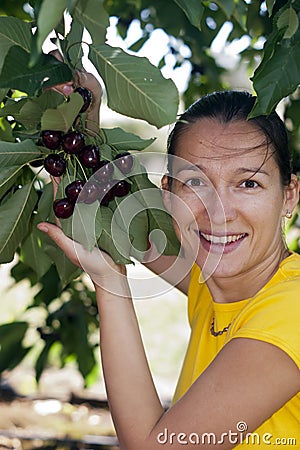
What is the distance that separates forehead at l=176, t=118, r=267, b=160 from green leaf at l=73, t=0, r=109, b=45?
265 mm

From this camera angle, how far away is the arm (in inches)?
45.3

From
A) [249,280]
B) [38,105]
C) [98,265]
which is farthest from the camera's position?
[249,280]

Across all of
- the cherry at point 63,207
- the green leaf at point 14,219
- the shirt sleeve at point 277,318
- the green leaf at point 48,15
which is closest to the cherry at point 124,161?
the cherry at point 63,207

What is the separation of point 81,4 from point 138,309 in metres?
5.65

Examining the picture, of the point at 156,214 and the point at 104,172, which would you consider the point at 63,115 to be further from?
the point at 156,214

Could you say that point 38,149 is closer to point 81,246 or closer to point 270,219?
point 81,246

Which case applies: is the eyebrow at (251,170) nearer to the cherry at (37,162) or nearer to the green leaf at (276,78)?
the green leaf at (276,78)

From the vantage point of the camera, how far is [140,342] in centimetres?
127

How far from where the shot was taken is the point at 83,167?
123 centimetres

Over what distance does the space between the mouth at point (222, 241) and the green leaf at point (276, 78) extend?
0.26 metres

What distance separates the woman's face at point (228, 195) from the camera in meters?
1.29

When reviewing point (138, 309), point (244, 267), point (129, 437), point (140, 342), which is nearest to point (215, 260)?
point (244, 267)

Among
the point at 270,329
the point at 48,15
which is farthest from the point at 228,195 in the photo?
the point at 48,15

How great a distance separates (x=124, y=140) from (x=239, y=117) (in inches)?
8.9
